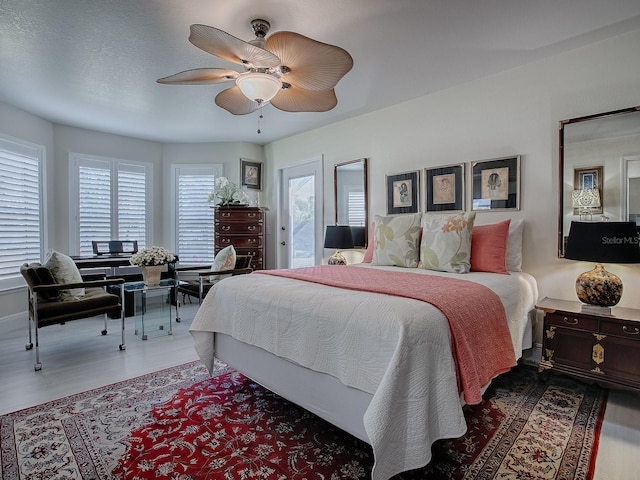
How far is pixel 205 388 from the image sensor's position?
8.09 feet

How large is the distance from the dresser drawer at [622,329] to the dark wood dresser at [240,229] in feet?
14.0

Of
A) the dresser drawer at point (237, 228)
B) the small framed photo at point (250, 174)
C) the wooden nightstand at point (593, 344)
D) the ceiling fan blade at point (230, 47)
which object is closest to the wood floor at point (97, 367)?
the wooden nightstand at point (593, 344)

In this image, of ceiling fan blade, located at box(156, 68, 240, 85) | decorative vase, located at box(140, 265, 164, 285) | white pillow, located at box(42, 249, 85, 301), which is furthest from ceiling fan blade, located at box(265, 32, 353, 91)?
white pillow, located at box(42, 249, 85, 301)

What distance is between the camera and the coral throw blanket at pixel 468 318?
1.52 metres

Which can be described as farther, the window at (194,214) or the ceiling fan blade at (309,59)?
the window at (194,214)

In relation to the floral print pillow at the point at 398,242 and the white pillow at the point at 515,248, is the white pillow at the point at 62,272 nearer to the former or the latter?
the floral print pillow at the point at 398,242

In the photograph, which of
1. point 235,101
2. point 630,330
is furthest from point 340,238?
point 630,330

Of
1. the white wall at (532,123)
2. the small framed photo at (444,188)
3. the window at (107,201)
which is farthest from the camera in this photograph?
the window at (107,201)

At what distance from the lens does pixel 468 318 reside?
1.69 metres

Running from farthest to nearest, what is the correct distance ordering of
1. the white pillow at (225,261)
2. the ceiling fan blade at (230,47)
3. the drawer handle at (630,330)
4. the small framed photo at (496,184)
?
the white pillow at (225,261)
the small framed photo at (496,184)
the drawer handle at (630,330)
the ceiling fan blade at (230,47)

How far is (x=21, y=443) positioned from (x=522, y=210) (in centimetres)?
387

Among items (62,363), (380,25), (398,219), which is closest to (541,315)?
(398,219)

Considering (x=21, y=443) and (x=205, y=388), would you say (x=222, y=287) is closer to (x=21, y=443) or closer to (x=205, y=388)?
(x=205, y=388)

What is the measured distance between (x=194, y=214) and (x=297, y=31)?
13.2 feet
